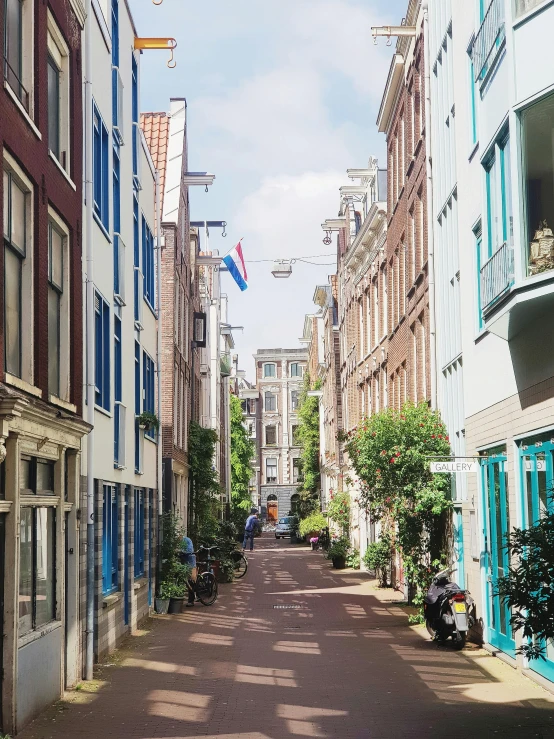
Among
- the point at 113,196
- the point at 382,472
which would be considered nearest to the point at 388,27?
the point at 113,196

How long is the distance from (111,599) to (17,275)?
6939mm

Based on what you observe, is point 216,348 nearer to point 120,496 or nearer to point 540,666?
point 120,496

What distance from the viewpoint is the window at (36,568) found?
1113 cm

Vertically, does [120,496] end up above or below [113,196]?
below

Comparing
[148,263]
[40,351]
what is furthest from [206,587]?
[40,351]

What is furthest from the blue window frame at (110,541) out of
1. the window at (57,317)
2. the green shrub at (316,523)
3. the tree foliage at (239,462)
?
the tree foliage at (239,462)

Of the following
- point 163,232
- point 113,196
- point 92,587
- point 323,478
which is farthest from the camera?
point 323,478

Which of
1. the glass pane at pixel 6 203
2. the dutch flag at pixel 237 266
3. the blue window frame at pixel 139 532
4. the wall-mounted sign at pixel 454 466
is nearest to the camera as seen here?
the glass pane at pixel 6 203

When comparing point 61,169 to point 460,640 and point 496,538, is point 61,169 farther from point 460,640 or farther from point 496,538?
point 460,640

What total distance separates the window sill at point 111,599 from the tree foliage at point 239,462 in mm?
48025

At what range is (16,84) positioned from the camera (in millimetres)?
11289

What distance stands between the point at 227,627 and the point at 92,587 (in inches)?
252

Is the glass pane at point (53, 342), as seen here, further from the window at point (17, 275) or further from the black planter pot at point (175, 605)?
the black planter pot at point (175, 605)

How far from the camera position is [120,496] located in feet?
61.6
